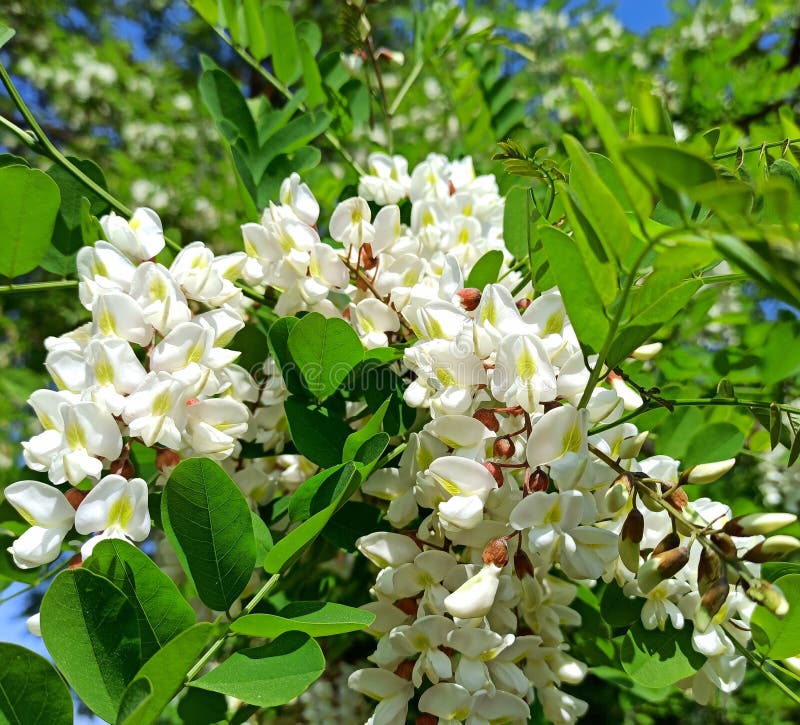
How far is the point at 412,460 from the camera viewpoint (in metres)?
0.65

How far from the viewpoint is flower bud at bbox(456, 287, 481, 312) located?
645 mm

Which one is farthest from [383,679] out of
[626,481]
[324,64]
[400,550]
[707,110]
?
[707,110]

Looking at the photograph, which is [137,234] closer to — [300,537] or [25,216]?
[25,216]

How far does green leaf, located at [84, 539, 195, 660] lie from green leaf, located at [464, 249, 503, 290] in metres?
0.40

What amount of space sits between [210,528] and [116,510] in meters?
0.09

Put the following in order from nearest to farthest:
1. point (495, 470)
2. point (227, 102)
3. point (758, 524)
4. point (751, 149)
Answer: point (758, 524)
point (495, 470)
point (751, 149)
point (227, 102)

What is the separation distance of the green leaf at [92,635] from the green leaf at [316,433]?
232 millimetres

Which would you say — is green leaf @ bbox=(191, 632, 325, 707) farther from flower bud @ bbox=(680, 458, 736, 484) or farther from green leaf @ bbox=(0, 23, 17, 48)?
green leaf @ bbox=(0, 23, 17, 48)

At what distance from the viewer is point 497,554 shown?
58 cm

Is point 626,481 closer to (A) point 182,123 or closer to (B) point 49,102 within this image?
(A) point 182,123

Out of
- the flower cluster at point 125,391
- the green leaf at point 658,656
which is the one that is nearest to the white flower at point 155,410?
the flower cluster at point 125,391

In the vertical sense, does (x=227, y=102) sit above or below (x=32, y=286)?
above

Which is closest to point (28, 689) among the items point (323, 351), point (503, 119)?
point (323, 351)

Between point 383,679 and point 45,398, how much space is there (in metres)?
0.40
